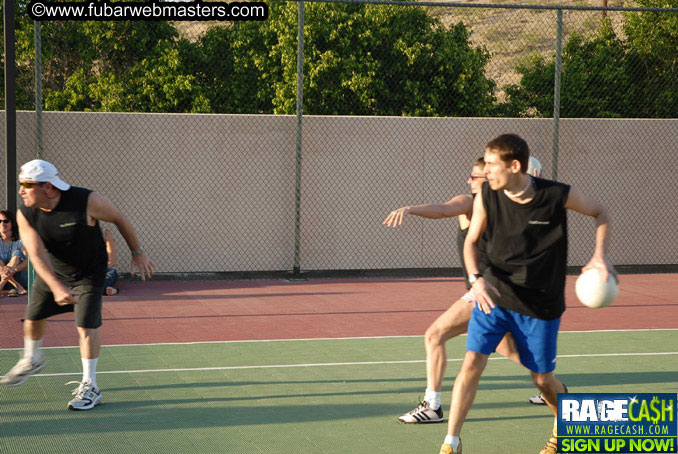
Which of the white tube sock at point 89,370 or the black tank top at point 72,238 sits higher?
the black tank top at point 72,238

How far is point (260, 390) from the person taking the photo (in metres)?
7.20

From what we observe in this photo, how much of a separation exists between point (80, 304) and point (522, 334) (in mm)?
3263

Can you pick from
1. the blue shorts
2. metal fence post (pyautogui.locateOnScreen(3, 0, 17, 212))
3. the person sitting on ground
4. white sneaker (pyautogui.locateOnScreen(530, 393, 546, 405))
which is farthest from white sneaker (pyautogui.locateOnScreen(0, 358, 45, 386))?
the person sitting on ground

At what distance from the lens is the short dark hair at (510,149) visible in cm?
501

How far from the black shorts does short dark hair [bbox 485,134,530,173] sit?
10.6 feet

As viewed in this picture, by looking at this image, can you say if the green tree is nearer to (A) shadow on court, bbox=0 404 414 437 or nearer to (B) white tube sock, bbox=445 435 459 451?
(A) shadow on court, bbox=0 404 414 437

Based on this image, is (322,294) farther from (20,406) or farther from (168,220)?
(20,406)

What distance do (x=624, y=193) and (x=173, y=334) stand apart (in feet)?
29.8

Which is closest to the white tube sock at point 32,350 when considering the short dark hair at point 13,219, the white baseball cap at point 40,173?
the white baseball cap at point 40,173

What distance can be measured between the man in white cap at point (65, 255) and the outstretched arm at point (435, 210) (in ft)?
6.61

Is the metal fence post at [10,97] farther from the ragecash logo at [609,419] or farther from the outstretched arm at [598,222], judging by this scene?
the ragecash logo at [609,419]

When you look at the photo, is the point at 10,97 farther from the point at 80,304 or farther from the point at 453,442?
the point at 453,442

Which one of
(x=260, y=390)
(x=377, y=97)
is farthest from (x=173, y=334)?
(x=377, y=97)

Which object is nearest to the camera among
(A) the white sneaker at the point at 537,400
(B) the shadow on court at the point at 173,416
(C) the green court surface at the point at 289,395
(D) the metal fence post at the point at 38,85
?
(C) the green court surface at the point at 289,395
